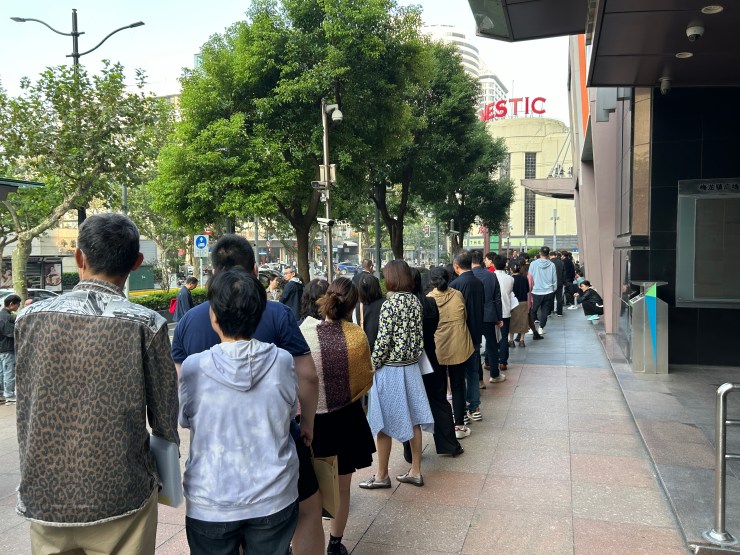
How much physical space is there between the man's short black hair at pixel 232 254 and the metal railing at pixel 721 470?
103 inches

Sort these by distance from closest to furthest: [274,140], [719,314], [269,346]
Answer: [269,346], [719,314], [274,140]

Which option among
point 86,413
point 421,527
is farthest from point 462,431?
point 86,413

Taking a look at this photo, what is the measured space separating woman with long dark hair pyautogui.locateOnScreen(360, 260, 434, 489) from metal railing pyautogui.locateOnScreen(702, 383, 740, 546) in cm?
191

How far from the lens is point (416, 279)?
533 cm

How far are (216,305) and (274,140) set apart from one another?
55.2 feet

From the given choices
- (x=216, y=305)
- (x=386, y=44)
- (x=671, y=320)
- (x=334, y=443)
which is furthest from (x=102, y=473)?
(x=386, y=44)

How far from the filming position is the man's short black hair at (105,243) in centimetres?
Answer: 213

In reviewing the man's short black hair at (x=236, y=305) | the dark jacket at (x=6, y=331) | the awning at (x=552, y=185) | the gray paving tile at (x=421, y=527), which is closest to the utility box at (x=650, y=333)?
the gray paving tile at (x=421, y=527)

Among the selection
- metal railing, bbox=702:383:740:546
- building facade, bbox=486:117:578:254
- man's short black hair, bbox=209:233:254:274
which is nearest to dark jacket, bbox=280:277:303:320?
man's short black hair, bbox=209:233:254:274

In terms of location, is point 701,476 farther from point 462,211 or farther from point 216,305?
point 462,211

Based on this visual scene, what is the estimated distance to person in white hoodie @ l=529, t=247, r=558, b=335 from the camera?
40.6ft

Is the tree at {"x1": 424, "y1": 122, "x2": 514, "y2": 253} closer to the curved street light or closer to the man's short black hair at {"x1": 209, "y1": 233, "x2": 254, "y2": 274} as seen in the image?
the curved street light

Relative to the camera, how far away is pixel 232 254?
10.3 ft

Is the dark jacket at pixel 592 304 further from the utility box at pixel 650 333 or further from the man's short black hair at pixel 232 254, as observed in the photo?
the man's short black hair at pixel 232 254
